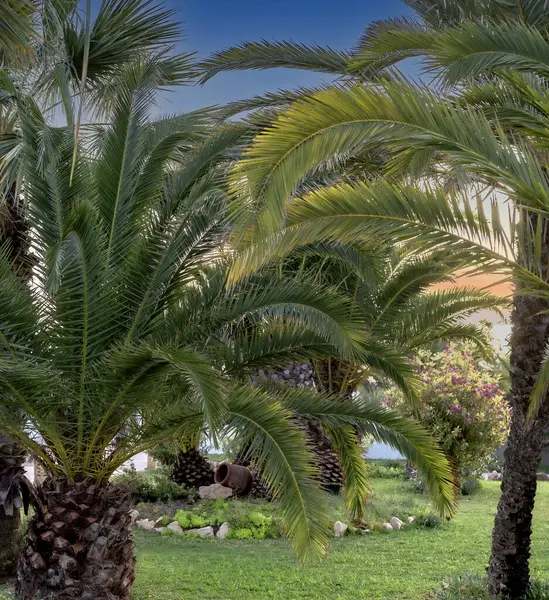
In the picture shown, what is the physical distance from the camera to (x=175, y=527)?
1167 cm

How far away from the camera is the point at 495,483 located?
63.6 ft

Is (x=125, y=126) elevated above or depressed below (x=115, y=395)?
above

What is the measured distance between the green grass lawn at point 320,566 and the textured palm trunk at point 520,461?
1.26 meters

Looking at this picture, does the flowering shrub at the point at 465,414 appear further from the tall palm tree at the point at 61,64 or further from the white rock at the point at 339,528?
the tall palm tree at the point at 61,64

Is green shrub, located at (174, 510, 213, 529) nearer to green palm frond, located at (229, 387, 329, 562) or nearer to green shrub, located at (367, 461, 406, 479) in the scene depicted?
green palm frond, located at (229, 387, 329, 562)

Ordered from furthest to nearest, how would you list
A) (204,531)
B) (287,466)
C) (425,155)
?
(204,531)
(425,155)
(287,466)

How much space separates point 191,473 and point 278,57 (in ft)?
29.5

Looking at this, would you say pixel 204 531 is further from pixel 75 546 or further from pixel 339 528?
pixel 75 546

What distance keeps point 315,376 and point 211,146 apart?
23.9 feet

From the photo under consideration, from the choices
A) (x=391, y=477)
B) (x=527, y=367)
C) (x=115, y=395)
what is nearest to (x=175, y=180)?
(x=115, y=395)

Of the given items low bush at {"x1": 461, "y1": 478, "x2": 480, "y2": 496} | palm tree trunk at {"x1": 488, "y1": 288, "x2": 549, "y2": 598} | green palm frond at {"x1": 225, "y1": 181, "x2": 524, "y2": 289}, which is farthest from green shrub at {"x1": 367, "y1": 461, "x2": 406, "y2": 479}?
green palm frond at {"x1": 225, "y1": 181, "x2": 524, "y2": 289}

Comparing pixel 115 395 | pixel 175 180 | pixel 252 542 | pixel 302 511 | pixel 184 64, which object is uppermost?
pixel 184 64

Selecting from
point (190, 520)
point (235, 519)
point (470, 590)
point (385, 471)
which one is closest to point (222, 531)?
point (235, 519)

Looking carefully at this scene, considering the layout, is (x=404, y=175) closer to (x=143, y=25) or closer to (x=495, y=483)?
(x=143, y=25)
